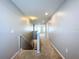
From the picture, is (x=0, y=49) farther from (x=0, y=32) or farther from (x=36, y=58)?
(x=36, y=58)

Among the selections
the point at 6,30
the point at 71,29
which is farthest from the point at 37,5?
the point at 71,29

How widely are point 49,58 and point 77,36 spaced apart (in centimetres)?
215

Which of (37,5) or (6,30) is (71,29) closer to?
(6,30)

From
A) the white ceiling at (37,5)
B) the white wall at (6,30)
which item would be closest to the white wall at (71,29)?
the white ceiling at (37,5)

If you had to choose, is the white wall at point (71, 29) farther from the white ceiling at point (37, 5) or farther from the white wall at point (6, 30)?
the white wall at point (6, 30)

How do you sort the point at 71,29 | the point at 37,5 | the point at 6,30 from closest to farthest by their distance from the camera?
the point at 71,29 → the point at 6,30 → the point at 37,5

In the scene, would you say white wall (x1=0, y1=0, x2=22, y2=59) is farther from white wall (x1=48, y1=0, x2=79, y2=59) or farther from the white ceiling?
white wall (x1=48, y1=0, x2=79, y2=59)

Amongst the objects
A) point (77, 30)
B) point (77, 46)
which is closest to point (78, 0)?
point (77, 30)

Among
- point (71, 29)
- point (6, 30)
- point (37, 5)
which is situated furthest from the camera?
point (37, 5)

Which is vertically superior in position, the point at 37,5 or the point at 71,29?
the point at 37,5

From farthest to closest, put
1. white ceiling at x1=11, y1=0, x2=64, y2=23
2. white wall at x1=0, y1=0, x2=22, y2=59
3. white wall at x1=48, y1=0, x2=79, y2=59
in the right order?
white ceiling at x1=11, y1=0, x2=64, y2=23 → white wall at x1=0, y1=0, x2=22, y2=59 → white wall at x1=48, y1=0, x2=79, y2=59

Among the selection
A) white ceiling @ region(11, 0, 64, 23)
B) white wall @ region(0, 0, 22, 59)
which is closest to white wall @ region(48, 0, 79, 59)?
white ceiling @ region(11, 0, 64, 23)

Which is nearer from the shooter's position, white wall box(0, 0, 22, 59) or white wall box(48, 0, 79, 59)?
white wall box(48, 0, 79, 59)

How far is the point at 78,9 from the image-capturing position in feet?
9.84
